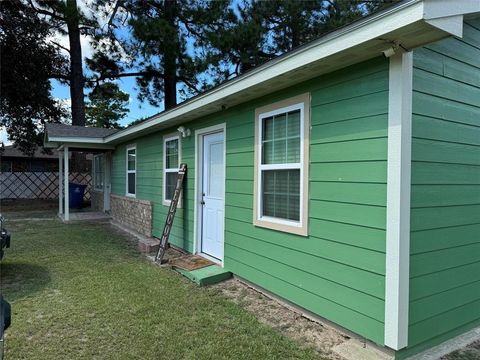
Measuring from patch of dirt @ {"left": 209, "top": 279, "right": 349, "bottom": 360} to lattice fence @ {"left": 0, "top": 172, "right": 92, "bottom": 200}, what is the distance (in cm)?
1557

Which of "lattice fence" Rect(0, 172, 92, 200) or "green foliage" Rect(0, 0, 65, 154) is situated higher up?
"green foliage" Rect(0, 0, 65, 154)

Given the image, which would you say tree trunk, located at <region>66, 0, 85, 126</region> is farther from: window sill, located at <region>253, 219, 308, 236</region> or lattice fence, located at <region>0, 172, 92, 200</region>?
window sill, located at <region>253, 219, 308, 236</region>

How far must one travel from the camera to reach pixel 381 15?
2180mm

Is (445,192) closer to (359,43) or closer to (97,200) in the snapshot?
(359,43)

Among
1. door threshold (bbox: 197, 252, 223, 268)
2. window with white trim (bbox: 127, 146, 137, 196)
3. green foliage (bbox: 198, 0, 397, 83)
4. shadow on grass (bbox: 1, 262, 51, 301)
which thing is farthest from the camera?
green foliage (bbox: 198, 0, 397, 83)

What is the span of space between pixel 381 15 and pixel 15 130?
1689cm

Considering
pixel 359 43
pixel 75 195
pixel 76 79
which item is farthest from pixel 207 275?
pixel 76 79

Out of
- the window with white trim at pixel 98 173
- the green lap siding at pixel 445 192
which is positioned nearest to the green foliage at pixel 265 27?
the window with white trim at pixel 98 173

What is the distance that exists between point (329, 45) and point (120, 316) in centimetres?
298

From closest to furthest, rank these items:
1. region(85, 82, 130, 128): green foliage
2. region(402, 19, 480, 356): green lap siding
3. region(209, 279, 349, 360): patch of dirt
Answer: region(402, 19, 480, 356): green lap siding, region(209, 279, 349, 360): patch of dirt, region(85, 82, 130, 128): green foliage

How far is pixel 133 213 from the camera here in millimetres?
8000

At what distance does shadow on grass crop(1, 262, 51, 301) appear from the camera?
12.2 ft

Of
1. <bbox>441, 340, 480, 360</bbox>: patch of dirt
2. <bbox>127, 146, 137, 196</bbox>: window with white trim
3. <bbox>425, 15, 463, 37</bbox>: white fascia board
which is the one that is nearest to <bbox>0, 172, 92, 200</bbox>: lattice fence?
<bbox>127, 146, 137, 196</bbox>: window with white trim

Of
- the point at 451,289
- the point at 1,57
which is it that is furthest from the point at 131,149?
the point at 1,57
